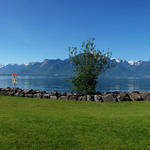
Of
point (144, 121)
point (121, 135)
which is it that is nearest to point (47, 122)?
point (121, 135)

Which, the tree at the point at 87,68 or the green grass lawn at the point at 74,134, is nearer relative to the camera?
the green grass lawn at the point at 74,134

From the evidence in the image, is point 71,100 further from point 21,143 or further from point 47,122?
point 21,143

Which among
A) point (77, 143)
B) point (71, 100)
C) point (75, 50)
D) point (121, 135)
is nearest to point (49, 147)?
Result: point (77, 143)

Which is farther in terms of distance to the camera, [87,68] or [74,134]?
[87,68]

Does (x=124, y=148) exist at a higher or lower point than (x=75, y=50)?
lower

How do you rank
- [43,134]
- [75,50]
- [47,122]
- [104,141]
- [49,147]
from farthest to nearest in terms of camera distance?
[75,50] → [47,122] → [43,134] → [104,141] → [49,147]

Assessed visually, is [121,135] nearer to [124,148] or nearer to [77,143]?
[124,148]

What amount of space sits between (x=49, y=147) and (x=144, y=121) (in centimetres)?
573

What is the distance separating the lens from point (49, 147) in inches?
253

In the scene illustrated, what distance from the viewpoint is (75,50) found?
27766 mm

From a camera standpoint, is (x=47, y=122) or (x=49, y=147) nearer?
(x=49, y=147)

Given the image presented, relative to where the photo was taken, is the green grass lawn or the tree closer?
the green grass lawn

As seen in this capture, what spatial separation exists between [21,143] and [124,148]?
12.4 feet

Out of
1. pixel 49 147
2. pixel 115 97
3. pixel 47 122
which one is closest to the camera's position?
pixel 49 147
